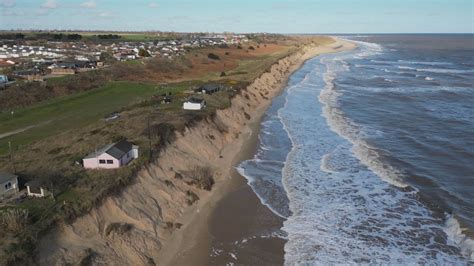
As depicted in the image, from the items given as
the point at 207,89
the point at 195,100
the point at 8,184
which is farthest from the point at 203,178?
the point at 207,89

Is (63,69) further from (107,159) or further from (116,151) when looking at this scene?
(107,159)

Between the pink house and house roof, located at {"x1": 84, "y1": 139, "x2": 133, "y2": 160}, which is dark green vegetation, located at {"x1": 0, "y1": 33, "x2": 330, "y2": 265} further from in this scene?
house roof, located at {"x1": 84, "y1": 139, "x2": 133, "y2": 160}

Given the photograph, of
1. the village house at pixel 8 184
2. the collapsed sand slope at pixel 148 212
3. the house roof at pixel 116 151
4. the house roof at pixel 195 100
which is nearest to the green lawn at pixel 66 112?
the house roof at pixel 195 100

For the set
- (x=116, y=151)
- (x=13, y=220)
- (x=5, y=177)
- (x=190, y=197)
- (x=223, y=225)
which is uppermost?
(x=116, y=151)

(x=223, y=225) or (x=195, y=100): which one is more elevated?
(x=195, y=100)

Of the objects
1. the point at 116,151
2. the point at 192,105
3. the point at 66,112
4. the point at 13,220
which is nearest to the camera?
the point at 13,220

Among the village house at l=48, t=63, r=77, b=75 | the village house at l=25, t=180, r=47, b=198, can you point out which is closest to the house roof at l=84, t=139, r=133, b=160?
the village house at l=25, t=180, r=47, b=198

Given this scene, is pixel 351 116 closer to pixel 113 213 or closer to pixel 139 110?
pixel 139 110
